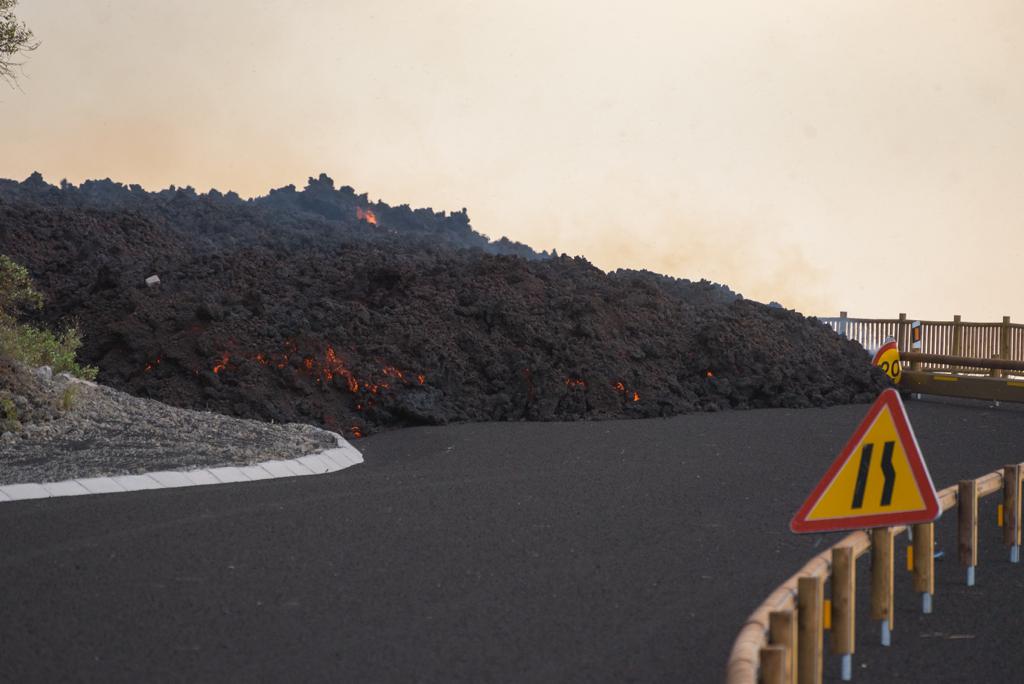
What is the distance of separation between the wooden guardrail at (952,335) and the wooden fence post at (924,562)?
2179 cm

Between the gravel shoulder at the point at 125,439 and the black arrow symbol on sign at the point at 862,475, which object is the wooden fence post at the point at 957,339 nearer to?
the gravel shoulder at the point at 125,439

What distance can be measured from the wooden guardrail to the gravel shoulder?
18866mm

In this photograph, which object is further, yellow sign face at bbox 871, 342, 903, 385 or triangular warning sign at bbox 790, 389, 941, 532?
yellow sign face at bbox 871, 342, 903, 385

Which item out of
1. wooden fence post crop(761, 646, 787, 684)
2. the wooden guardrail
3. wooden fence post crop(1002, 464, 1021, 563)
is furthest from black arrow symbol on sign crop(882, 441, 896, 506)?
the wooden guardrail

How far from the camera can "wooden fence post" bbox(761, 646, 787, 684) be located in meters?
3.52

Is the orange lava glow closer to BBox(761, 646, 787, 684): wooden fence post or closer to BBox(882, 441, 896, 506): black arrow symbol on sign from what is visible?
BBox(882, 441, 896, 506): black arrow symbol on sign

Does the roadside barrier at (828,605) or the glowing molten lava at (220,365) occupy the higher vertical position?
the glowing molten lava at (220,365)

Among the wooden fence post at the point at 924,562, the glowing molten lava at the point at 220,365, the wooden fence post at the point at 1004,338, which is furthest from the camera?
the wooden fence post at the point at 1004,338

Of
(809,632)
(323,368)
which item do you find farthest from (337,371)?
(809,632)

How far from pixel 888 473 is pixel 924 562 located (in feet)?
4.02

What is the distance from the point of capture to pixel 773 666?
3.52 meters

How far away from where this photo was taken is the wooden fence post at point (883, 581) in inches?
209

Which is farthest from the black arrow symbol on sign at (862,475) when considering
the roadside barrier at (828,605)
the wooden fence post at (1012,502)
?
the wooden fence post at (1012,502)

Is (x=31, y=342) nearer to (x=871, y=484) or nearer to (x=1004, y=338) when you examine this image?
(x=871, y=484)
